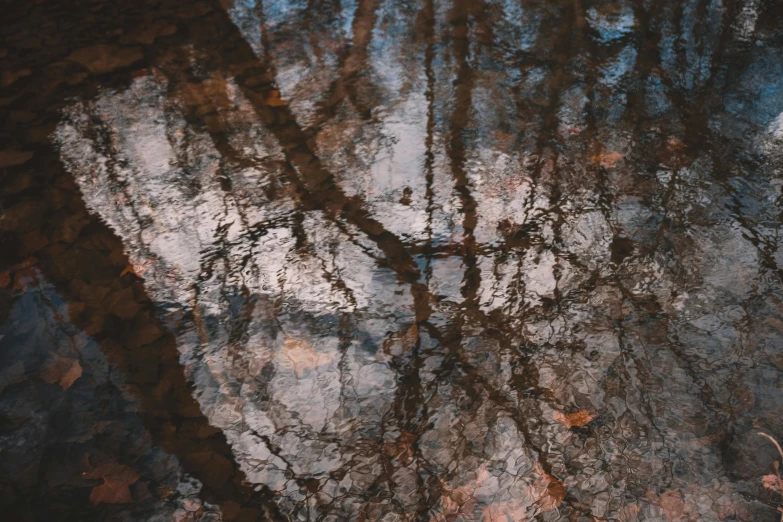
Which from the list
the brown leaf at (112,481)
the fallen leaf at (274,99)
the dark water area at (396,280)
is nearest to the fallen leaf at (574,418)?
the dark water area at (396,280)

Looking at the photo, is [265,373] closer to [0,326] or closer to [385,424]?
[385,424]

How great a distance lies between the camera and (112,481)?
1.95 m

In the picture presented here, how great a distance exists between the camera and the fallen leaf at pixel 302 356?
2289 mm

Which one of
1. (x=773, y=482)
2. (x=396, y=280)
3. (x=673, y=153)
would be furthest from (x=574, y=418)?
(x=673, y=153)

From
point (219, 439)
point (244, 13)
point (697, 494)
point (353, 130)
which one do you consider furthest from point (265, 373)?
point (244, 13)

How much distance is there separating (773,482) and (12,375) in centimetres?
284

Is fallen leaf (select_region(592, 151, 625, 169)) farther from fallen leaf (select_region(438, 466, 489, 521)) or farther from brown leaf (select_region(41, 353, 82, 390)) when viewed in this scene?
brown leaf (select_region(41, 353, 82, 390))

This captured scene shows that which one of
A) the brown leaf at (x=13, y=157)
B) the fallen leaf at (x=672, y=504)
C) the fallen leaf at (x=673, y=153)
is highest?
the brown leaf at (x=13, y=157)

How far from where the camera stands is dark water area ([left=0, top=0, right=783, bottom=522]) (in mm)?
1928

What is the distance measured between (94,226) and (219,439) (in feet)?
5.01

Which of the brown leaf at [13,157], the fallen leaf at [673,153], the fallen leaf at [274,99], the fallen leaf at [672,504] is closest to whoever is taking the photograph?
the fallen leaf at [672,504]

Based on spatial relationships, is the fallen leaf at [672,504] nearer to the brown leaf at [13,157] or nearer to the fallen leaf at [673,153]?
the fallen leaf at [673,153]

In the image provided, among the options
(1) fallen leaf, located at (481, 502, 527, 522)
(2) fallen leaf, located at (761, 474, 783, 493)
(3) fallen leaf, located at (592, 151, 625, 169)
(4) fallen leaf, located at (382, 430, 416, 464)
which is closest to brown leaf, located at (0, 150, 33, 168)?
(4) fallen leaf, located at (382, 430, 416, 464)

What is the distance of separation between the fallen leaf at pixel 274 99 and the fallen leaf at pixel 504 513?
2.91 meters
